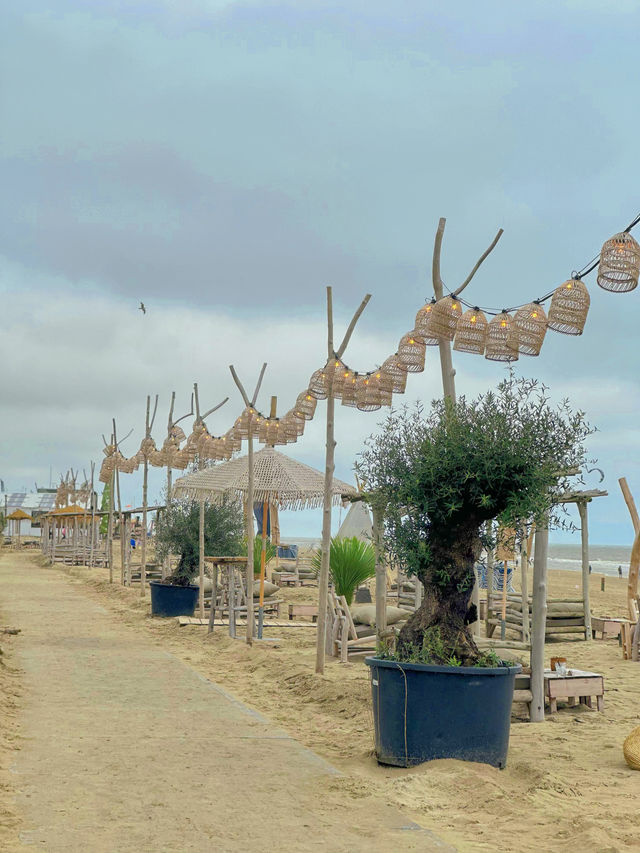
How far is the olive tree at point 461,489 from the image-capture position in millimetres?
6473

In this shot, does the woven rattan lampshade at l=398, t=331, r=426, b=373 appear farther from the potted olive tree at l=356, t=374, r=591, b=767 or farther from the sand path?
the sand path

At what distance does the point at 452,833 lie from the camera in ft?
15.8

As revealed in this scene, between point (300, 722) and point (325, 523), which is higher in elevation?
point (325, 523)

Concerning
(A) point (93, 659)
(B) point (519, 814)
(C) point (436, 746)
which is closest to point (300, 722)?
(C) point (436, 746)

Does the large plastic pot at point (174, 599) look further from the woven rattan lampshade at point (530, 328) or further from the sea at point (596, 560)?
the sea at point (596, 560)

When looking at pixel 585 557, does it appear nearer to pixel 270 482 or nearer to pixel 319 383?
pixel 270 482

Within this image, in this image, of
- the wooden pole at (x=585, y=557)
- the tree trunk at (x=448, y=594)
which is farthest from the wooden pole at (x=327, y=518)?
the wooden pole at (x=585, y=557)

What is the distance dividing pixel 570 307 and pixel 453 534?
239 cm

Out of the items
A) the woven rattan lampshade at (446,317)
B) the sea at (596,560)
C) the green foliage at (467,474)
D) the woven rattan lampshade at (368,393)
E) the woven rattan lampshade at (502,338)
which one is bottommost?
the sea at (596,560)

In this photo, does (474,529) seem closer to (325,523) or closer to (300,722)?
(300,722)

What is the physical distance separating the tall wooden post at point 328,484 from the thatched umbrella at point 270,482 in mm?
2921

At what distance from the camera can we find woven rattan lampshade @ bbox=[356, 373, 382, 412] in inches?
404

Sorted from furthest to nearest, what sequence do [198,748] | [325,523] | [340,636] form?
[340,636] → [325,523] → [198,748]

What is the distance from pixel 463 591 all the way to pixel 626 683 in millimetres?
4945
